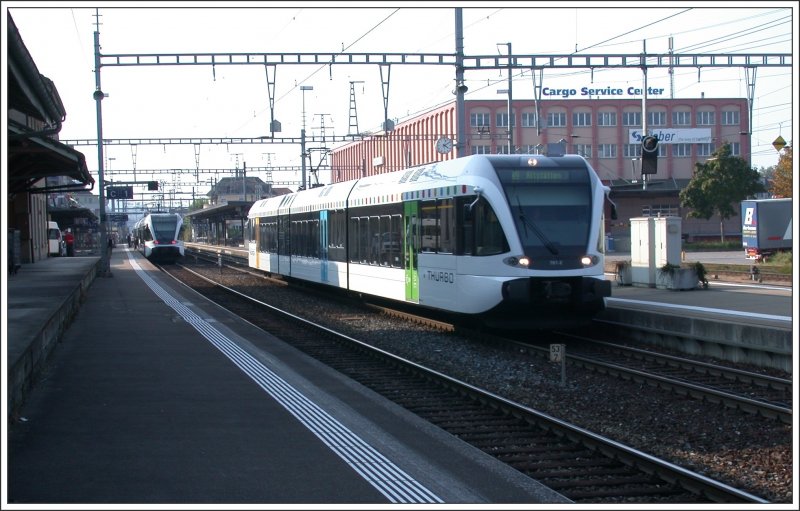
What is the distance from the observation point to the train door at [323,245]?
25938mm

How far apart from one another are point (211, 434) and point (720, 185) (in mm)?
46982

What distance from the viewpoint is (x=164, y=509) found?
6.37 metres

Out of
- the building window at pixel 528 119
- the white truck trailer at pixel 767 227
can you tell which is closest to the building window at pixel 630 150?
the building window at pixel 528 119

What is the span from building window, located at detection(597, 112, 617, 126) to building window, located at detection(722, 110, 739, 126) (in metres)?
9.47

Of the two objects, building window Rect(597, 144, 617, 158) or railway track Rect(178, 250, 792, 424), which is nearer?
railway track Rect(178, 250, 792, 424)

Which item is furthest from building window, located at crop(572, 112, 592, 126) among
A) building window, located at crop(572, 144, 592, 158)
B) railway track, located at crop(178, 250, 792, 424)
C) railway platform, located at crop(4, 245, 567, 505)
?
railway platform, located at crop(4, 245, 567, 505)

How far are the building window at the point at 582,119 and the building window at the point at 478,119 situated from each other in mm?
7442

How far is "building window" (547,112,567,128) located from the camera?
220 feet

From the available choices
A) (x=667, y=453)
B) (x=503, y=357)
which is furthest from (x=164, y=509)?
(x=503, y=357)

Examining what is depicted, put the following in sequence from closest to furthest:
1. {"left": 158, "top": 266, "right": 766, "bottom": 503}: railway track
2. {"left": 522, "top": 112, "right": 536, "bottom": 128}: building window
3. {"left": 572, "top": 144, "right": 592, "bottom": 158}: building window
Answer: {"left": 158, "top": 266, "right": 766, "bottom": 503}: railway track
{"left": 522, "top": 112, "right": 536, "bottom": 128}: building window
{"left": 572, "top": 144, "right": 592, "bottom": 158}: building window

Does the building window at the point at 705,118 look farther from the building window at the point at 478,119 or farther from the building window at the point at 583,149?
the building window at the point at 478,119

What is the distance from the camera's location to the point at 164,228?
172 ft

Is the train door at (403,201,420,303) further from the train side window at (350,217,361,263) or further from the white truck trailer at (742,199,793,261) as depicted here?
the white truck trailer at (742,199,793,261)

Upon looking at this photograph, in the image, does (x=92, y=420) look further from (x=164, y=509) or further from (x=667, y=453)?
A: (x=667, y=453)
